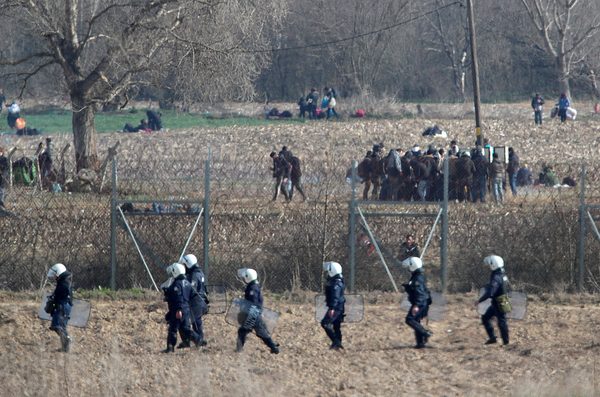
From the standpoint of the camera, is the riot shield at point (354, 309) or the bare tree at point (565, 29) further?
the bare tree at point (565, 29)

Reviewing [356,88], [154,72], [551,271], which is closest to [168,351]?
[551,271]

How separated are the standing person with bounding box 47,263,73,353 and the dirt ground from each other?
194 millimetres

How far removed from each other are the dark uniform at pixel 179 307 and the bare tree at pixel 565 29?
3927 centimetres

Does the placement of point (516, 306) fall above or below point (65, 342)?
above

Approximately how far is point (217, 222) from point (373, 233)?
7.70ft

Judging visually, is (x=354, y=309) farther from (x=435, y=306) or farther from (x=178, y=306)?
(x=178, y=306)

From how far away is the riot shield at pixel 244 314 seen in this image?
782 centimetres

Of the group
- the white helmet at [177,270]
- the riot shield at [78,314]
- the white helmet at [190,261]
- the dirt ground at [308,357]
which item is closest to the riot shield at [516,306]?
the dirt ground at [308,357]

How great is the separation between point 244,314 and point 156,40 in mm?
13246

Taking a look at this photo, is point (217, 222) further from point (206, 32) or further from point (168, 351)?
point (206, 32)

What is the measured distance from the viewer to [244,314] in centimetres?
782

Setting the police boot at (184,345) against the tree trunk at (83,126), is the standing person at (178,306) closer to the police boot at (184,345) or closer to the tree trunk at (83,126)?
the police boot at (184,345)

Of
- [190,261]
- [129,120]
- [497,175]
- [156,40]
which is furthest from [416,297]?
[129,120]

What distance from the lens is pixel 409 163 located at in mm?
15289
